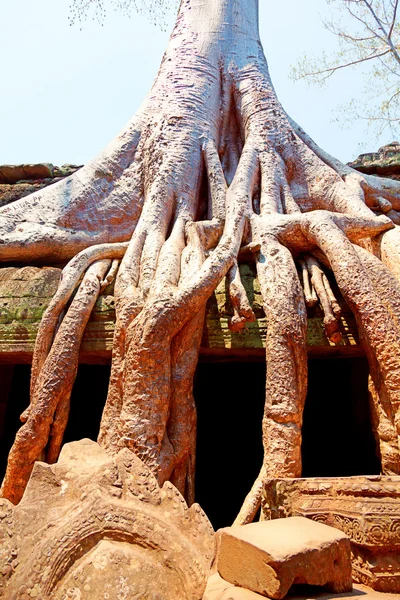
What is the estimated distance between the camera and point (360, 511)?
59.7 inches

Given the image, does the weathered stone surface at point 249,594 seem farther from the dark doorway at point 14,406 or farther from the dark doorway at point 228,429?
the dark doorway at point 14,406

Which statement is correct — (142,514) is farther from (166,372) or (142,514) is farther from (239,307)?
(239,307)

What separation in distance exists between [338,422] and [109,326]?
2.47 m

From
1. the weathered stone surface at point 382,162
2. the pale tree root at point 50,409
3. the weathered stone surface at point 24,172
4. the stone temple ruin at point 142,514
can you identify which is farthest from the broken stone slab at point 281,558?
the weathered stone surface at point 24,172

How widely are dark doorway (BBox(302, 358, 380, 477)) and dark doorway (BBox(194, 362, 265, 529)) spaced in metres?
0.46

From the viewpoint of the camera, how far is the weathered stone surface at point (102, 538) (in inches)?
42.3

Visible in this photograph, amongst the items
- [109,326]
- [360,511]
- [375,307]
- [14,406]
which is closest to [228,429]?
[14,406]

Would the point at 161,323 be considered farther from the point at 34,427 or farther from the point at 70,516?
the point at 70,516

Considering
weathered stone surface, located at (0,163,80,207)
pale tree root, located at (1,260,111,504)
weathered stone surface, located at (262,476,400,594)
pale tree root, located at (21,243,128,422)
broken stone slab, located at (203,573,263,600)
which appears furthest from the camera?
weathered stone surface, located at (0,163,80,207)

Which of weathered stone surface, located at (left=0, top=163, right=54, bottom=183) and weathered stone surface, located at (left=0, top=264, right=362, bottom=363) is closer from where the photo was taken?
weathered stone surface, located at (left=0, top=264, right=362, bottom=363)

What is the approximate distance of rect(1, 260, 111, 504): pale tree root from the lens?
2328 mm

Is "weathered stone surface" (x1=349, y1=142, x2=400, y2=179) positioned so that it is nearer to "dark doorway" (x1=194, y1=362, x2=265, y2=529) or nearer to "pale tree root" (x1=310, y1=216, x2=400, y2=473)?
"dark doorway" (x1=194, y1=362, x2=265, y2=529)

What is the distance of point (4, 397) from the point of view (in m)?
3.72

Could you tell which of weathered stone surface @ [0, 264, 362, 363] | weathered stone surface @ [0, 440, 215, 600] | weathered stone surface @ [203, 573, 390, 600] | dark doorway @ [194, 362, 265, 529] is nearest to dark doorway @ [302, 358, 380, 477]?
dark doorway @ [194, 362, 265, 529]
